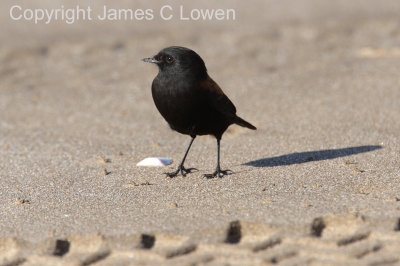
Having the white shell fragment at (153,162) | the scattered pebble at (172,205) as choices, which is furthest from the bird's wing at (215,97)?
the scattered pebble at (172,205)

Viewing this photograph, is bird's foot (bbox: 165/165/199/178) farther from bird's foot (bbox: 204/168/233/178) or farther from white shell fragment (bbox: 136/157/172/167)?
white shell fragment (bbox: 136/157/172/167)

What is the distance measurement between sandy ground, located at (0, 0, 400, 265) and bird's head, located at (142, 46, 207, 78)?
2.98ft

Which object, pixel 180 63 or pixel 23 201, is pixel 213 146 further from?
pixel 23 201

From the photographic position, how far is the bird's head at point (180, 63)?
17.7 feet

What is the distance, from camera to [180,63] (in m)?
5.41

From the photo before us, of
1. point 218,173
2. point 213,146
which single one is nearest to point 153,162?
point 218,173

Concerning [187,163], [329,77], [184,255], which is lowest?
[184,255]

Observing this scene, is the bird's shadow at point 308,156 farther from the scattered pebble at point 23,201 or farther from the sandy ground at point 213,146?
the scattered pebble at point 23,201

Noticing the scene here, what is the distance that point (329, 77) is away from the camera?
29.1ft

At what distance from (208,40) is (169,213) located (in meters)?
7.30

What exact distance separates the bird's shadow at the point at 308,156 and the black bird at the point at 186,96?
0.46 meters

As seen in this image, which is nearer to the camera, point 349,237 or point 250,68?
point 349,237

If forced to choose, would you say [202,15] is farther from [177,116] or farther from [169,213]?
[169,213]

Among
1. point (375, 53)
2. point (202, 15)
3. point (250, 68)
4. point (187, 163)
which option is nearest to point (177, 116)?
point (187, 163)
